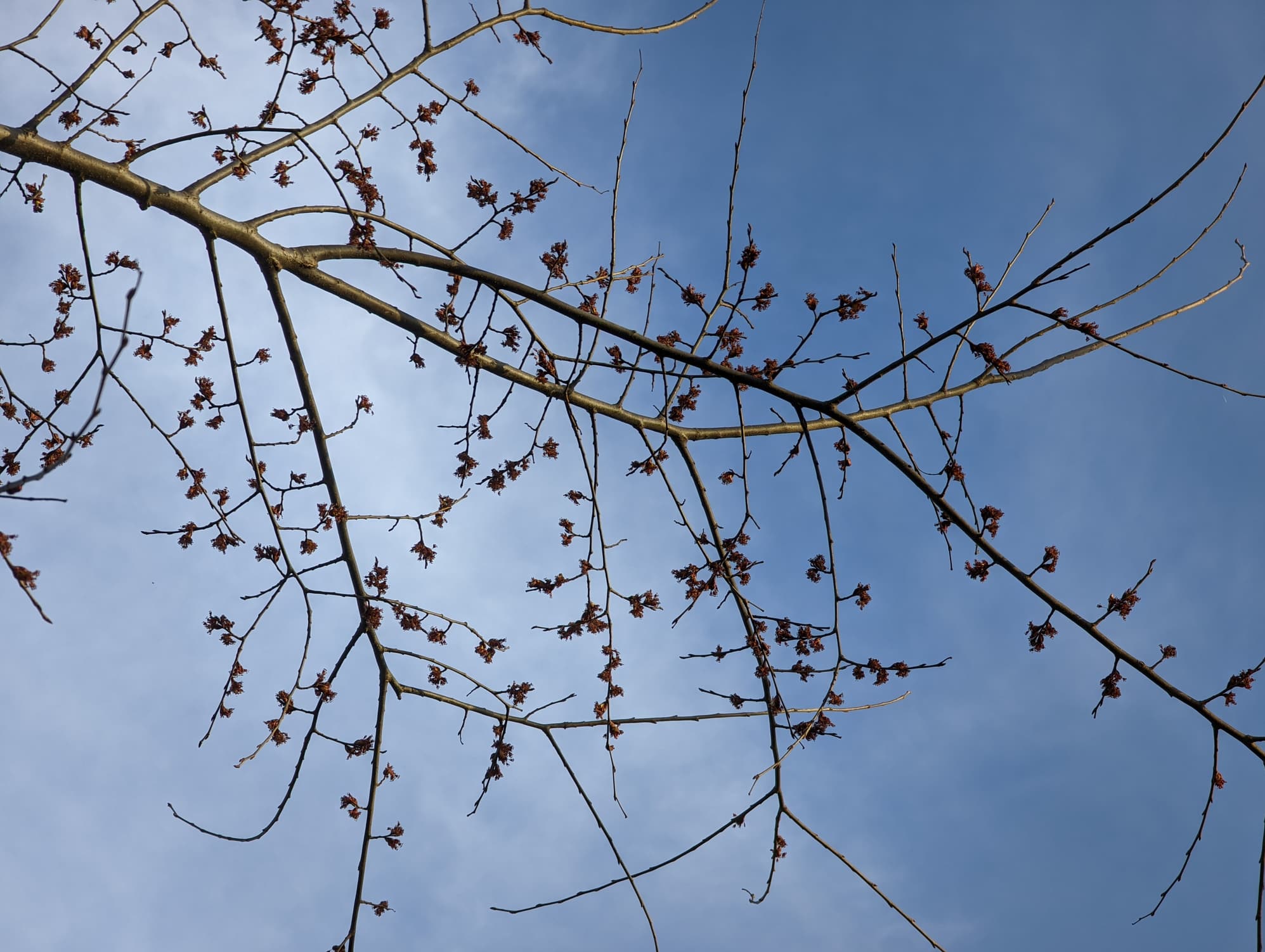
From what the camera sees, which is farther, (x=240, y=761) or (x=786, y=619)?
(x=786, y=619)

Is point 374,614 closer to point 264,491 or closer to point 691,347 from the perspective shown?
point 264,491

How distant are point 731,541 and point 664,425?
2.61ft

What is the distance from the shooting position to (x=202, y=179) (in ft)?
18.7

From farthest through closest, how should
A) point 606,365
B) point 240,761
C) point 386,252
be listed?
point 386,252 → point 240,761 → point 606,365

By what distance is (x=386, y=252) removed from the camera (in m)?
5.39

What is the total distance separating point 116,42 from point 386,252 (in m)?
2.31

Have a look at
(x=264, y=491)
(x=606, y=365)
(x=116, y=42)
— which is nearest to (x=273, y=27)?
(x=116, y=42)

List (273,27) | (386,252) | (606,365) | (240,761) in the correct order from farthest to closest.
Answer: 1. (273,27)
2. (386,252)
3. (240,761)
4. (606,365)

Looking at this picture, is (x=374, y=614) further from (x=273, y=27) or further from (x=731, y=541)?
(x=273, y=27)

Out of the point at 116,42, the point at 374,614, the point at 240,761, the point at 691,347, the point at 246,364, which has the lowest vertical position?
the point at 240,761

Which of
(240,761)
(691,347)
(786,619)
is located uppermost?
(691,347)

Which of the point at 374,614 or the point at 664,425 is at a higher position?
the point at 664,425

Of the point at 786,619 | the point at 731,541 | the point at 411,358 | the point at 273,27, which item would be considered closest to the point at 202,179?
the point at 273,27

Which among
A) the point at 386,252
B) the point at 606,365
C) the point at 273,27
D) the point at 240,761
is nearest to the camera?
the point at 606,365
